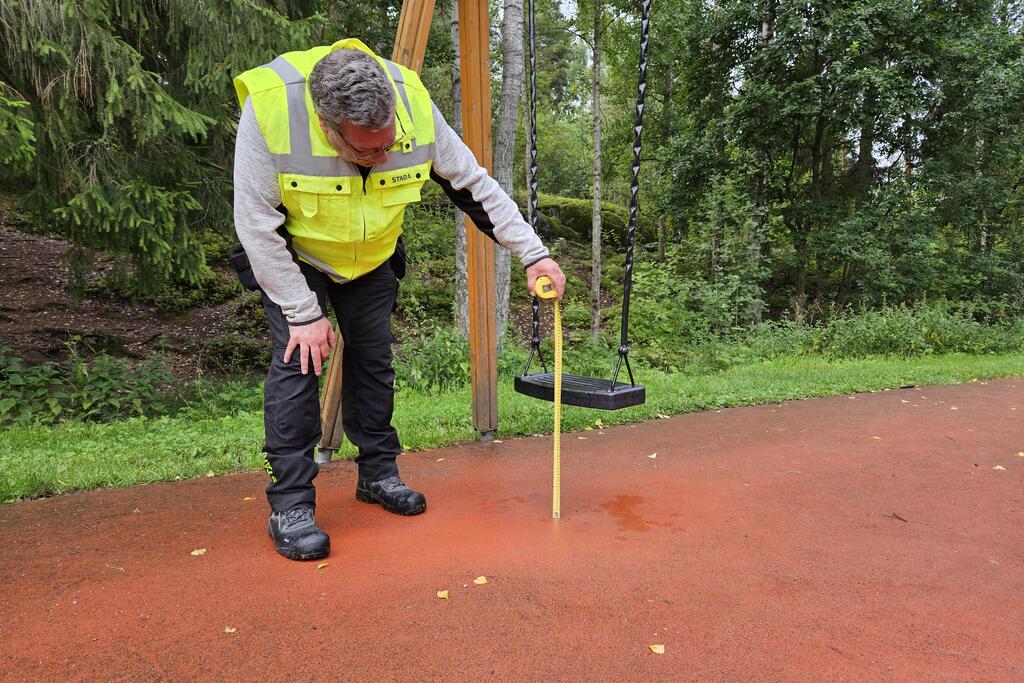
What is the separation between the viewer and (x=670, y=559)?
2.68 m

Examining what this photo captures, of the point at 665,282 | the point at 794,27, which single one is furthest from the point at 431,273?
the point at 794,27

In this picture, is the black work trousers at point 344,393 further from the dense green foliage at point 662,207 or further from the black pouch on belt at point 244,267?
Answer: the dense green foliage at point 662,207

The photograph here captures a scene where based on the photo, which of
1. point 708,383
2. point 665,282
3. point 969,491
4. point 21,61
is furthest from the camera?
point 665,282

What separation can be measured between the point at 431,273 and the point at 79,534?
1242cm

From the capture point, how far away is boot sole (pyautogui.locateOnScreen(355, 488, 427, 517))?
3129 millimetres

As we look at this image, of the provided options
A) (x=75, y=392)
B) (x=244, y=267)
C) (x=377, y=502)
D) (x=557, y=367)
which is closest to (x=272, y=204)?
(x=244, y=267)

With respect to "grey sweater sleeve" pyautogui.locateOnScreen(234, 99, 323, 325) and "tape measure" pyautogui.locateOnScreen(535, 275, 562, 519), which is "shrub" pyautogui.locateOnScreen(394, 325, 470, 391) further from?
"grey sweater sleeve" pyautogui.locateOnScreen(234, 99, 323, 325)

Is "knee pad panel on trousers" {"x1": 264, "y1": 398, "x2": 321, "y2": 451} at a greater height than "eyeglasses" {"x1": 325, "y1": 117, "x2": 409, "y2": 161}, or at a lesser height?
lesser

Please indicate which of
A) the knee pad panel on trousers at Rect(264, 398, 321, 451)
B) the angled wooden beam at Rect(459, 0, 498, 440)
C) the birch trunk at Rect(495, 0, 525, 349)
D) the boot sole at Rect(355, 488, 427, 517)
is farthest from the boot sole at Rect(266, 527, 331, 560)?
the birch trunk at Rect(495, 0, 525, 349)

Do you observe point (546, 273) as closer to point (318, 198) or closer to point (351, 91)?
point (318, 198)

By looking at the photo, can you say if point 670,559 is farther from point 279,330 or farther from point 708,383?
point 708,383

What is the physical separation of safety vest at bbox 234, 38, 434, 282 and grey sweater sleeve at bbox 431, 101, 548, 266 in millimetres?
181

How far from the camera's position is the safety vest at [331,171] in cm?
240

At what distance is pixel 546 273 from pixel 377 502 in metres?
1.39
